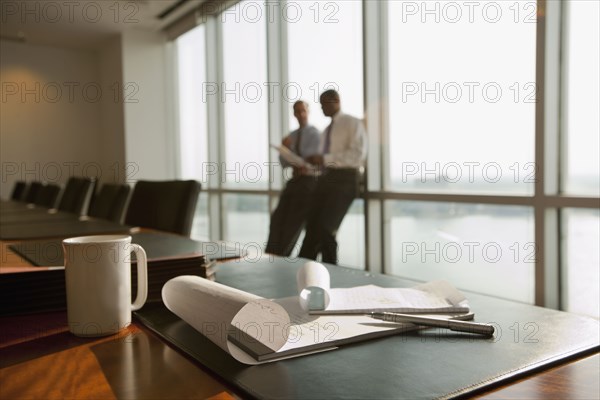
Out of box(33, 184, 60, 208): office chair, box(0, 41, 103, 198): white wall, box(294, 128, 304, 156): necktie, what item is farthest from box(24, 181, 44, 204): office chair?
box(294, 128, 304, 156): necktie

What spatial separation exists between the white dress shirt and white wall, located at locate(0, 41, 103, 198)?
15.9ft

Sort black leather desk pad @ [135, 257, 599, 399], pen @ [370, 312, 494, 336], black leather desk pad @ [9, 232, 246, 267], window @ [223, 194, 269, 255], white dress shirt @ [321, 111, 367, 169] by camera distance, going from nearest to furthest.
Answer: black leather desk pad @ [135, 257, 599, 399] → pen @ [370, 312, 494, 336] → black leather desk pad @ [9, 232, 246, 267] → white dress shirt @ [321, 111, 367, 169] → window @ [223, 194, 269, 255]

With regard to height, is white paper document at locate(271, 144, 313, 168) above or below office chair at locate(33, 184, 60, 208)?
above

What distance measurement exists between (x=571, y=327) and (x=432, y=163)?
9.60 ft

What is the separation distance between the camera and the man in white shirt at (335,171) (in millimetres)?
3604

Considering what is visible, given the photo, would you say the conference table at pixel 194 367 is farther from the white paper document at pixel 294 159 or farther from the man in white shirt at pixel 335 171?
the white paper document at pixel 294 159

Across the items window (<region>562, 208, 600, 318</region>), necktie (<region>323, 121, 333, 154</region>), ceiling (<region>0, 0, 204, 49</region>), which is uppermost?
ceiling (<region>0, 0, 204, 49</region>)

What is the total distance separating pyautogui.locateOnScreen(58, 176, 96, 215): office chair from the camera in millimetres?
3285

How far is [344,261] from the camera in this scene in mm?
4312

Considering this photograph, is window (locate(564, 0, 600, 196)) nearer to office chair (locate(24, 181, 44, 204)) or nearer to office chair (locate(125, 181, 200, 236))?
office chair (locate(125, 181, 200, 236))

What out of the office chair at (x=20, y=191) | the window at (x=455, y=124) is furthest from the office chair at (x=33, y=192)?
the window at (x=455, y=124)

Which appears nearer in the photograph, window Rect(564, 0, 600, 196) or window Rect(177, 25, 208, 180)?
window Rect(564, 0, 600, 196)

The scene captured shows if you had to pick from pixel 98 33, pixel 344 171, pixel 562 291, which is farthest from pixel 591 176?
pixel 98 33

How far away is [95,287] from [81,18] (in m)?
6.40
